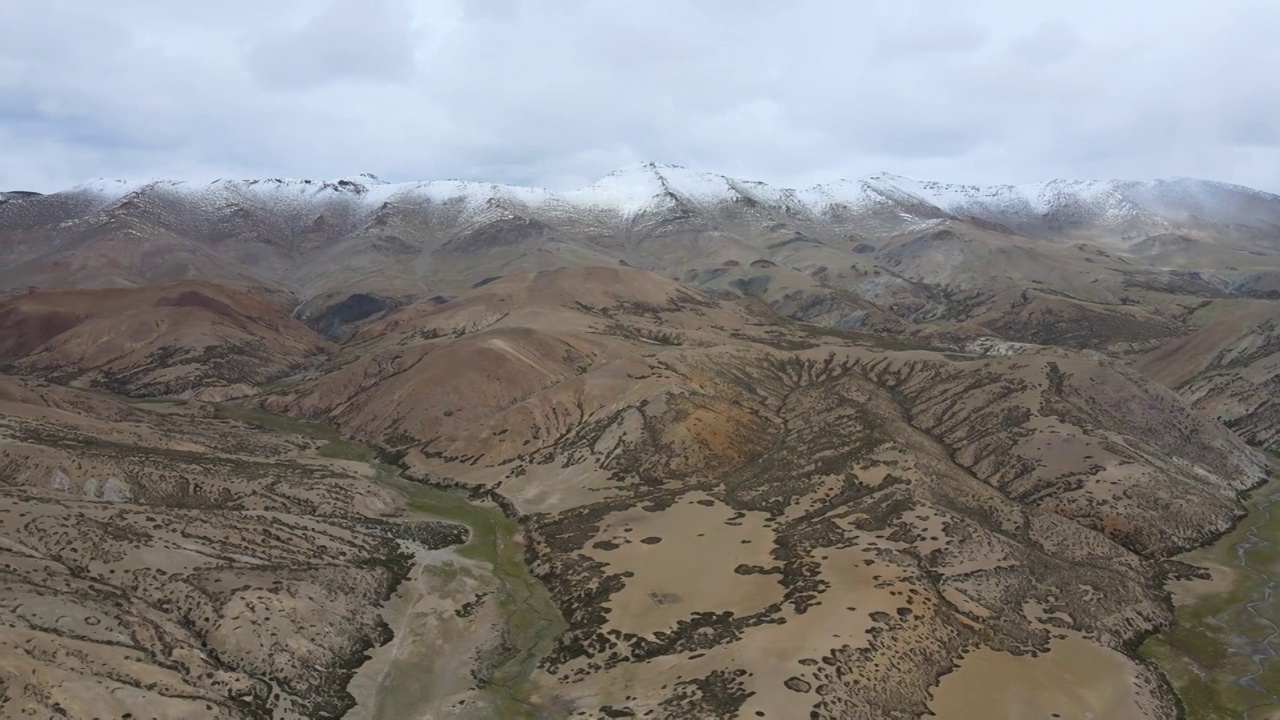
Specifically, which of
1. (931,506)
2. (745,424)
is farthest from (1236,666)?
(745,424)

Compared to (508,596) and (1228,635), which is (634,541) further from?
(1228,635)

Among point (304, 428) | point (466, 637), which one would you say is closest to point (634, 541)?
point (466, 637)

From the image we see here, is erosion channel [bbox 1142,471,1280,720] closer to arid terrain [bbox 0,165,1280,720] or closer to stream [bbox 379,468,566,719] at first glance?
arid terrain [bbox 0,165,1280,720]

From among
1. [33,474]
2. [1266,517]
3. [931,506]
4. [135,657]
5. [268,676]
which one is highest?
[33,474]

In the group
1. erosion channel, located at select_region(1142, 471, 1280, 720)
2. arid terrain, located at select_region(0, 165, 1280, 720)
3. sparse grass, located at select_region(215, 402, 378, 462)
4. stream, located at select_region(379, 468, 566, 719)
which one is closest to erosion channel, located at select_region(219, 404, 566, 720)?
stream, located at select_region(379, 468, 566, 719)

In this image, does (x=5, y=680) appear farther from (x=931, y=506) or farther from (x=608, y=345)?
(x=608, y=345)
